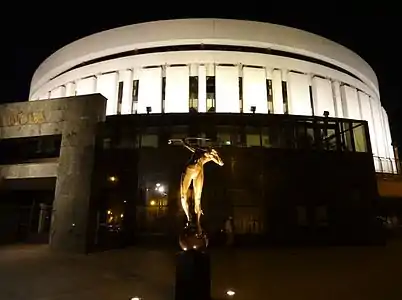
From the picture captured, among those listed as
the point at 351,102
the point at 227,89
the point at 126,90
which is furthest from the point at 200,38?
the point at 351,102

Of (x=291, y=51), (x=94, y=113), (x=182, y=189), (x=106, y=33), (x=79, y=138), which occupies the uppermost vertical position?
(x=106, y=33)

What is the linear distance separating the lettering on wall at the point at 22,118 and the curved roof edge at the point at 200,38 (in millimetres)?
12431

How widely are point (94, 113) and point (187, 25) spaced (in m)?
14.3

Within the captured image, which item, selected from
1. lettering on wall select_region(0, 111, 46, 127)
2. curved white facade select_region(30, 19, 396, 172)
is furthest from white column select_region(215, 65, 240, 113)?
lettering on wall select_region(0, 111, 46, 127)

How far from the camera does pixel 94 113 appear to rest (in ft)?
58.0

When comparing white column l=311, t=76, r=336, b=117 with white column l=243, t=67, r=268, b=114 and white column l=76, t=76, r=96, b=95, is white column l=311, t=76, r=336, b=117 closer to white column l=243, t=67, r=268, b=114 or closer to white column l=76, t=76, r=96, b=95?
white column l=243, t=67, r=268, b=114

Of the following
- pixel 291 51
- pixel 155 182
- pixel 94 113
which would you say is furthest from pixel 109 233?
pixel 291 51

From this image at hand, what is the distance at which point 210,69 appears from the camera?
2758 cm

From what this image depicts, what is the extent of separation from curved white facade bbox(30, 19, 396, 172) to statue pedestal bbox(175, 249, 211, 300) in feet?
67.6

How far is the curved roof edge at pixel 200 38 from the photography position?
27672mm

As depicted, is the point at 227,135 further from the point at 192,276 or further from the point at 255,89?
the point at 192,276

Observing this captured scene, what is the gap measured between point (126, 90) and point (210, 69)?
7626mm

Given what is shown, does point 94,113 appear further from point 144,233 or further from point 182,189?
point 182,189

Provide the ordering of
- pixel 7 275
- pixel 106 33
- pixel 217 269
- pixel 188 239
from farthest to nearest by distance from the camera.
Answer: pixel 106 33 → pixel 217 269 → pixel 7 275 → pixel 188 239
